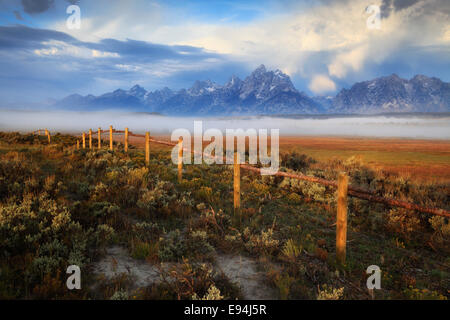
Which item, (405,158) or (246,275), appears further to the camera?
(405,158)

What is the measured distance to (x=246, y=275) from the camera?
450cm

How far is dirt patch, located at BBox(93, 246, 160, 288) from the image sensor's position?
4.20m

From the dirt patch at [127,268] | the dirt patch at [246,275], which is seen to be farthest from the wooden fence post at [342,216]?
the dirt patch at [127,268]

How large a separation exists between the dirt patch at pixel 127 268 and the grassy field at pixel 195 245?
0.06 feet

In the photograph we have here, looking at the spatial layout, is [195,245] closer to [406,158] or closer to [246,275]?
[246,275]

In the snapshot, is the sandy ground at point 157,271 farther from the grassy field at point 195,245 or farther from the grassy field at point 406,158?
the grassy field at point 406,158

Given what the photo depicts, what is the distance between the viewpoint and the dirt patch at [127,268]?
4.20m

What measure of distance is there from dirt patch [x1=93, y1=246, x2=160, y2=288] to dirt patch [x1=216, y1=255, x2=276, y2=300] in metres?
1.25

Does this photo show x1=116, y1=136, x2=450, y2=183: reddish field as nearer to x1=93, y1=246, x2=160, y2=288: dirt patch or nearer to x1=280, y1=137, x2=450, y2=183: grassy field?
x1=280, y1=137, x2=450, y2=183: grassy field

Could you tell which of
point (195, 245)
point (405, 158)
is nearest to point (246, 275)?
point (195, 245)

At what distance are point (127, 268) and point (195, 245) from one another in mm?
1490

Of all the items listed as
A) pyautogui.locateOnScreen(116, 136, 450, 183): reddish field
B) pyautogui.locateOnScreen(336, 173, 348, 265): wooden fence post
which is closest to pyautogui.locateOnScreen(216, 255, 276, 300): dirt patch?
pyautogui.locateOnScreen(336, 173, 348, 265): wooden fence post
